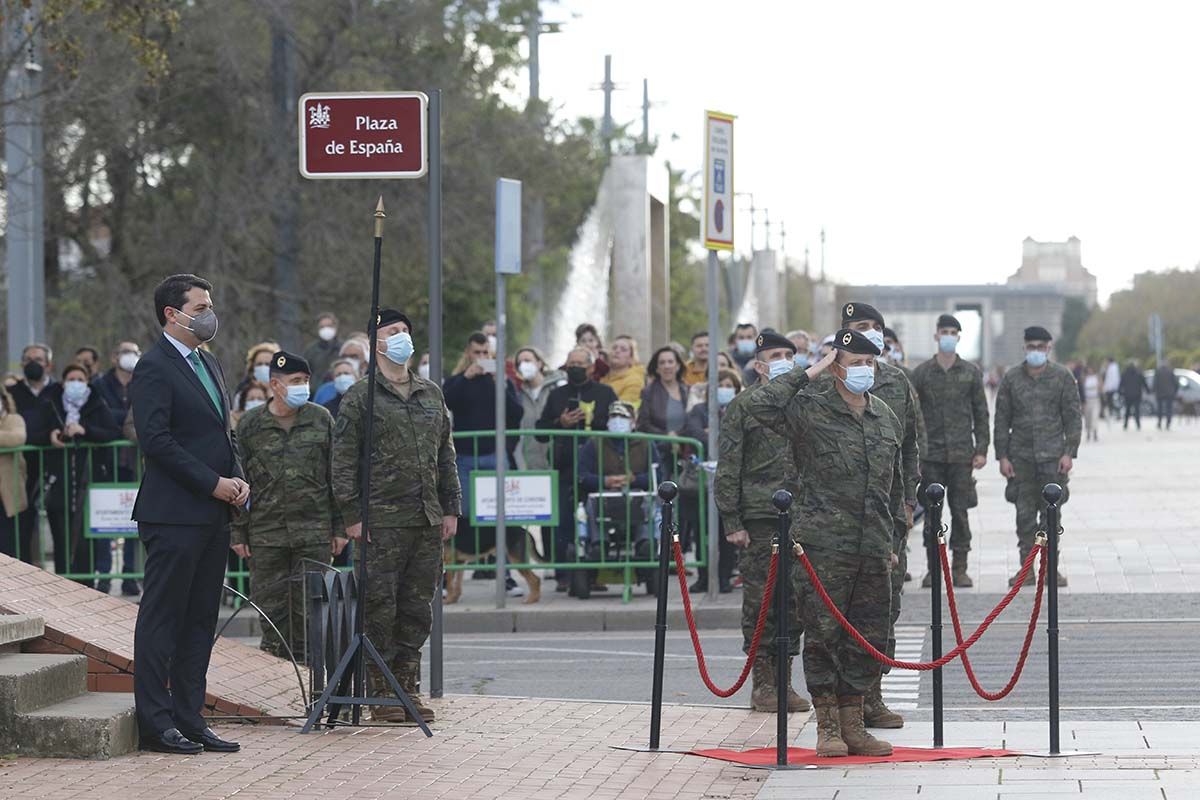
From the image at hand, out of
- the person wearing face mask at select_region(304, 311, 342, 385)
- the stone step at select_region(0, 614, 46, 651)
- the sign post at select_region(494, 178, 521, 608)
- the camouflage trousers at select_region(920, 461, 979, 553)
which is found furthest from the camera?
the person wearing face mask at select_region(304, 311, 342, 385)

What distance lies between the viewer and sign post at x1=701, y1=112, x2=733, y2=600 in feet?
47.8

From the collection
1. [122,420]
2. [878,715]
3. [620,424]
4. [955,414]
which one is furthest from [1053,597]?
[122,420]

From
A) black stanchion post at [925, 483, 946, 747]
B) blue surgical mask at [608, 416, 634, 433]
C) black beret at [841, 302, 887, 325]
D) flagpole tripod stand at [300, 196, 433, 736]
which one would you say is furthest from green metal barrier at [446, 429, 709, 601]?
black stanchion post at [925, 483, 946, 747]

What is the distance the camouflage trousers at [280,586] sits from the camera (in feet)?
38.5

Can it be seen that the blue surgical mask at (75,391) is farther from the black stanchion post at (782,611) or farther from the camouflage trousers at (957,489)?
the black stanchion post at (782,611)

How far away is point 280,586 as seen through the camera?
1178cm

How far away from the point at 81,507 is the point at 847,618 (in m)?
8.24

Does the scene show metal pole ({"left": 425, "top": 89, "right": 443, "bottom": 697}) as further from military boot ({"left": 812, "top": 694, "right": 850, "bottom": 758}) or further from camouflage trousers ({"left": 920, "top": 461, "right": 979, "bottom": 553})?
camouflage trousers ({"left": 920, "top": 461, "right": 979, "bottom": 553})

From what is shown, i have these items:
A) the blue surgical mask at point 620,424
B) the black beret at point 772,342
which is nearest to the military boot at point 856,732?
the black beret at point 772,342

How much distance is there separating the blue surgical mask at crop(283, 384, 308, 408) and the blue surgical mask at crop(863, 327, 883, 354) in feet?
11.0

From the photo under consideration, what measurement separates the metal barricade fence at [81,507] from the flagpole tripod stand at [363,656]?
241 inches

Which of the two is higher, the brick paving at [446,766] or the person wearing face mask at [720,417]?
the person wearing face mask at [720,417]

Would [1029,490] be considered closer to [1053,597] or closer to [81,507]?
[81,507]

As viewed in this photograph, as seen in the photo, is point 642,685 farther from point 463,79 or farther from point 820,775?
point 463,79
